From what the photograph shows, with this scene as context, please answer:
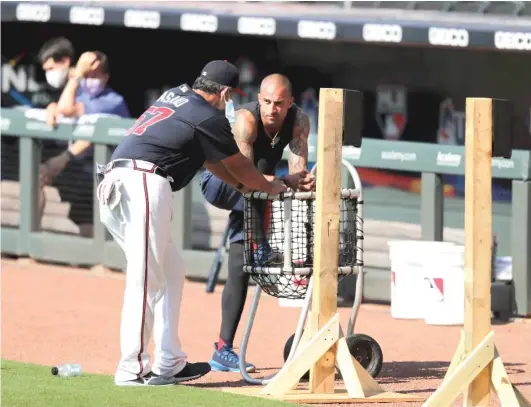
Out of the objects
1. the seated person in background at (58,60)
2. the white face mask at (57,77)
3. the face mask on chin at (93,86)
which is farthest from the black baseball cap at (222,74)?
the white face mask at (57,77)

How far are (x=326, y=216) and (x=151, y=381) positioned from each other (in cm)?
122

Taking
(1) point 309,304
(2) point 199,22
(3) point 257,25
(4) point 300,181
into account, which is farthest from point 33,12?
(1) point 309,304

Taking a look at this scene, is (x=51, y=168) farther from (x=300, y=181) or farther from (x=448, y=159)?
(x=300, y=181)

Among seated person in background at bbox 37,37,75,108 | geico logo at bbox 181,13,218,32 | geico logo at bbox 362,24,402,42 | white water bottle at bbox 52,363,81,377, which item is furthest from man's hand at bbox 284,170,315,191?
seated person in background at bbox 37,37,75,108

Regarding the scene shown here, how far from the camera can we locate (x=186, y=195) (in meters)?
11.4

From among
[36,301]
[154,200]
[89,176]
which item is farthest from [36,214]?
[154,200]

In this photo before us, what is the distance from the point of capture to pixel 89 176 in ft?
39.1

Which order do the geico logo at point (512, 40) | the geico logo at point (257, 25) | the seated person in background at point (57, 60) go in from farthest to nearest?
the seated person in background at point (57, 60) → the geico logo at point (257, 25) → the geico logo at point (512, 40)

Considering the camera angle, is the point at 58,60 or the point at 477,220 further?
the point at 58,60

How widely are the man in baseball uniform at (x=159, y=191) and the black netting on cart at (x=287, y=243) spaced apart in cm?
17

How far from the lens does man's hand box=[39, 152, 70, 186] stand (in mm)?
Answer: 12109

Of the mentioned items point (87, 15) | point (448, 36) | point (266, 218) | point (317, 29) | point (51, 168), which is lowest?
point (266, 218)

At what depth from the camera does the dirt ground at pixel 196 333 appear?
7.92 meters

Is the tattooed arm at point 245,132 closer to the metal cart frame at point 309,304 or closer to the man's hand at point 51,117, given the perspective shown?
the metal cart frame at point 309,304
